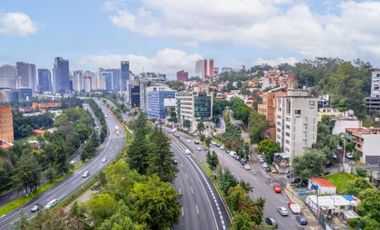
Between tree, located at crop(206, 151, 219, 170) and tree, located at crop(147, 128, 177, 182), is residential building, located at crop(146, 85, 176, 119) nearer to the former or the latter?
tree, located at crop(206, 151, 219, 170)

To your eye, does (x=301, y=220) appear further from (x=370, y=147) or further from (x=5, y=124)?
(x=5, y=124)

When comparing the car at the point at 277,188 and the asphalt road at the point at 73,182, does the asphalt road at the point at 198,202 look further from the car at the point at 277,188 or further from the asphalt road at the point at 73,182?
the asphalt road at the point at 73,182

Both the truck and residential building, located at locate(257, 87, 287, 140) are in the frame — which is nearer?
the truck

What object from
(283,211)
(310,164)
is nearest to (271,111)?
(310,164)

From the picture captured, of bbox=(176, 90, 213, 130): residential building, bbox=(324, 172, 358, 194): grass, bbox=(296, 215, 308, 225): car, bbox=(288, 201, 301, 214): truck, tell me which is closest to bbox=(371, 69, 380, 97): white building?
bbox=(176, 90, 213, 130): residential building

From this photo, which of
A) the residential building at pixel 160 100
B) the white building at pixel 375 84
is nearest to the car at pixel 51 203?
the residential building at pixel 160 100
